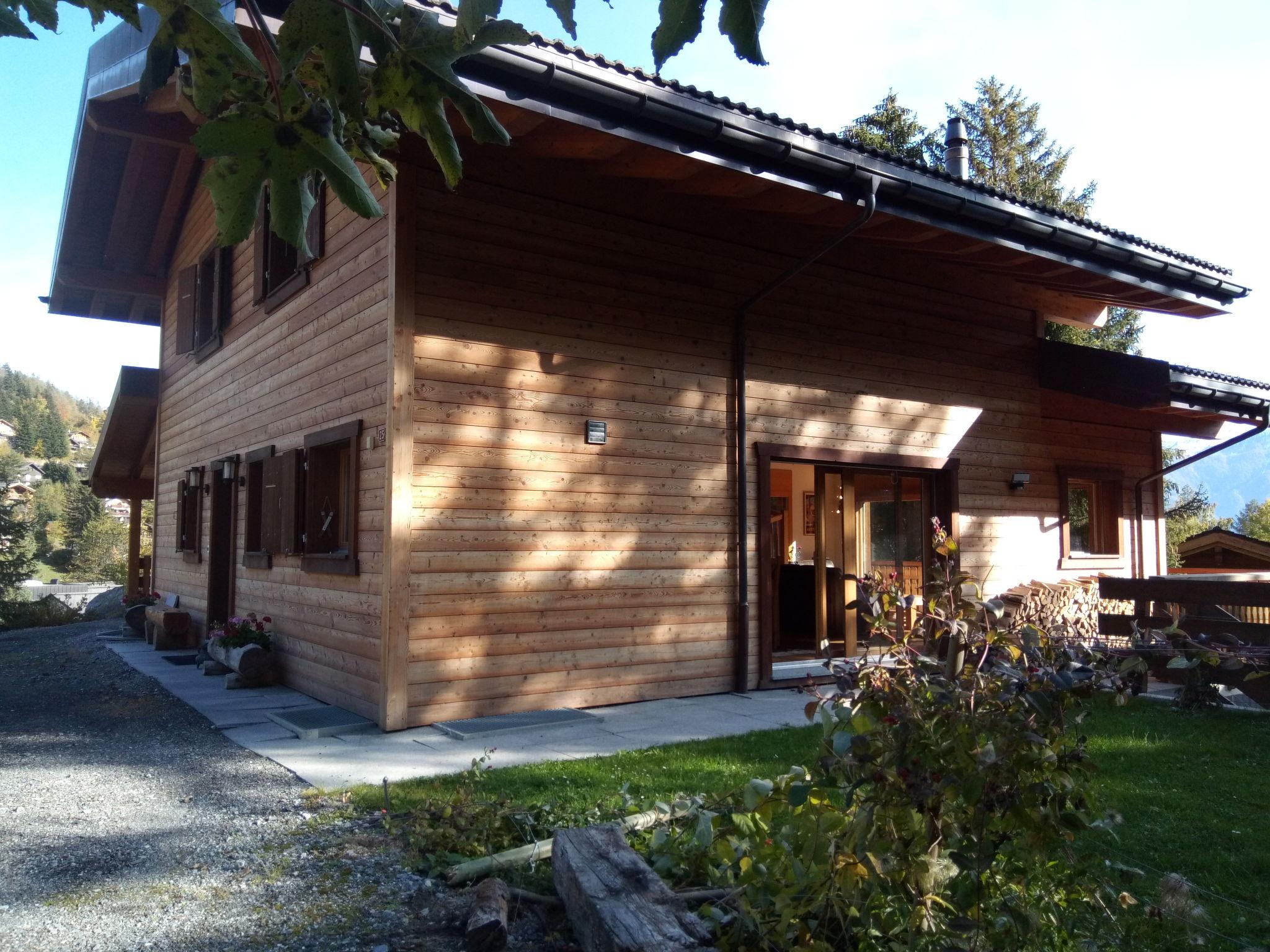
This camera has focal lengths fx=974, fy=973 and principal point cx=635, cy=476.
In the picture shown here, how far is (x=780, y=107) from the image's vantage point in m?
6.97

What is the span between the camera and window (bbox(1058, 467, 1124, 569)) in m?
11.1

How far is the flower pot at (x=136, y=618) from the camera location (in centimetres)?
1271

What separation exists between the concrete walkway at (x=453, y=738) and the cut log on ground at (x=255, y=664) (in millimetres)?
178

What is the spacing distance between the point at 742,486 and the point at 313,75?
6312 mm

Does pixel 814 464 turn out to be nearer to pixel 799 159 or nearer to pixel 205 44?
pixel 799 159

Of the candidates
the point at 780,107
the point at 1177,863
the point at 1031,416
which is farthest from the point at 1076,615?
the point at 1177,863

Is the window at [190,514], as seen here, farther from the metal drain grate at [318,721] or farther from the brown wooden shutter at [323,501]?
the metal drain grate at [318,721]

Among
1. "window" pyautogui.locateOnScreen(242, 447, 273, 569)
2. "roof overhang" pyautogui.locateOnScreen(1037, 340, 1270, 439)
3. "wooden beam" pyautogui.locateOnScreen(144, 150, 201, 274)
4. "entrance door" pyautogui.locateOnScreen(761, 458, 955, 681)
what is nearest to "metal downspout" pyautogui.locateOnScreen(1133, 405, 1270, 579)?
"roof overhang" pyautogui.locateOnScreen(1037, 340, 1270, 439)

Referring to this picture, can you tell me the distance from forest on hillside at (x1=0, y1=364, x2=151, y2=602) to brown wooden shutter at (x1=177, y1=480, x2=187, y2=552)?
15.7 ft

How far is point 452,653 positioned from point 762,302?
3956 millimetres

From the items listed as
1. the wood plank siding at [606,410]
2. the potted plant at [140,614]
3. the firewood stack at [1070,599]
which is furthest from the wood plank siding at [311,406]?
the firewood stack at [1070,599]

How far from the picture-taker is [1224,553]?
647 inches

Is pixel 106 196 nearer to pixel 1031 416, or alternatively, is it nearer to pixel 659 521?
pixel 659 521

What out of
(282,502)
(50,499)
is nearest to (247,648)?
(282,502)
